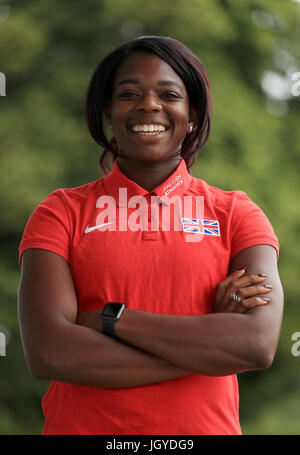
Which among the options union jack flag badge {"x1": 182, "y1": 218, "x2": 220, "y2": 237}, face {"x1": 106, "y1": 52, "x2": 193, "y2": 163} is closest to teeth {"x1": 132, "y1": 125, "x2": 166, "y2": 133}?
face {"x1": 106, "y1": 52, "x2": 193, "y2": 163}

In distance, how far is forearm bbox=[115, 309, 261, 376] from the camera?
1376 mm

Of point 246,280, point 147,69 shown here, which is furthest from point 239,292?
point 147,69

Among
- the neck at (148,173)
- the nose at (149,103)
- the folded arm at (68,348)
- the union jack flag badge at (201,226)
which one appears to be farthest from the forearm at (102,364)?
the nose at (149,103)

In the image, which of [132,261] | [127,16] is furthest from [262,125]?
[132,261]

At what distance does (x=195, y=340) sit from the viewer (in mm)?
1380

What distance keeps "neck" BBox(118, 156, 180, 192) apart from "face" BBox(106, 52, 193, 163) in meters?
0.04

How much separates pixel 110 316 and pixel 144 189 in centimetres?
41

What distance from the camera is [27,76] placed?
148 inches

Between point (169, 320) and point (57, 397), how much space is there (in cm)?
35

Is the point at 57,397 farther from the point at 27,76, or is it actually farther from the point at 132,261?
the point at 27,76

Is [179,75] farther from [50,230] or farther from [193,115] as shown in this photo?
[50,230]

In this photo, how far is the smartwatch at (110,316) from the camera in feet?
4.59

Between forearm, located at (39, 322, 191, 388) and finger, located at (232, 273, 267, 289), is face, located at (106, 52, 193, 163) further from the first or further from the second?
forearm, located at (39, 322, 191, 388)

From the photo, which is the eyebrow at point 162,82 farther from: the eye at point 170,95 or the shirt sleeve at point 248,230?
the shirt sleeve at point 248,230
